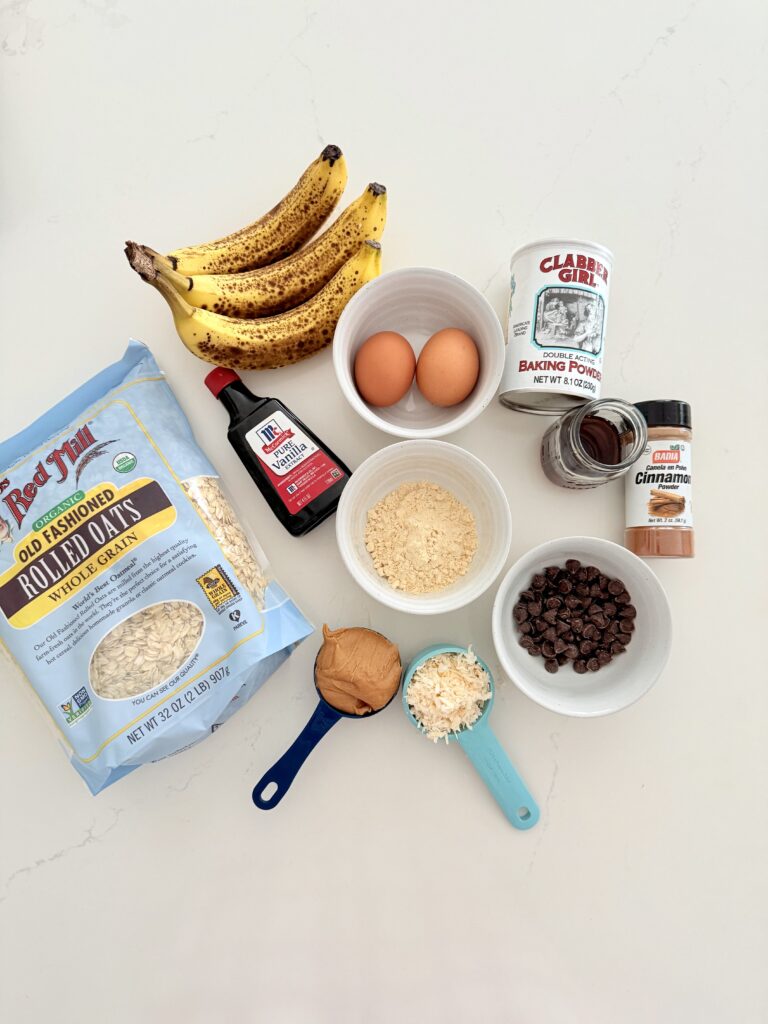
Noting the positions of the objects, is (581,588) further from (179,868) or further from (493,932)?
(179,868)

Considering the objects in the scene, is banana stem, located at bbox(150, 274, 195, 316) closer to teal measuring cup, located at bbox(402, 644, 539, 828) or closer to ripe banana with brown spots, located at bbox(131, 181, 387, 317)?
ripe banana with brown spots, located at bbox(131, 181, 387, 317)

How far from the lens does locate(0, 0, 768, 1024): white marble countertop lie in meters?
0.88

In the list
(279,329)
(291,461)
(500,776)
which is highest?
(279,329)

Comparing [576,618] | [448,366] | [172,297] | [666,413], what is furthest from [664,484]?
[172,297]

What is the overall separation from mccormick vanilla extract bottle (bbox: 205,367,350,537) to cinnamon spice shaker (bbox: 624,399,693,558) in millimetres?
424

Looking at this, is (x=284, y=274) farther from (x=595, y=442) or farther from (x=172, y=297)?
(x=595, y=442)

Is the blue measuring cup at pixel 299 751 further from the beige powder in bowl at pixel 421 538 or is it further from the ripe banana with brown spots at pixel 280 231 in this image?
the ripe banana with brown spots at pixel 280 231

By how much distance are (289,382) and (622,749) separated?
75 cm

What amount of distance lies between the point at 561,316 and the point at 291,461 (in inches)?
16.1

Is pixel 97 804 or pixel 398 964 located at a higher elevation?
pixel 97 804

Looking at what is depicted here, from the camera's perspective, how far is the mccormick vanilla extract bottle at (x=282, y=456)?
2.72 feet

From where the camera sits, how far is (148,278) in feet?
2.28

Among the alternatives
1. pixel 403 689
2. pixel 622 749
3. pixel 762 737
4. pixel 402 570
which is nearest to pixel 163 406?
pixel 402 570

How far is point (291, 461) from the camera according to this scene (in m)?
0.83
